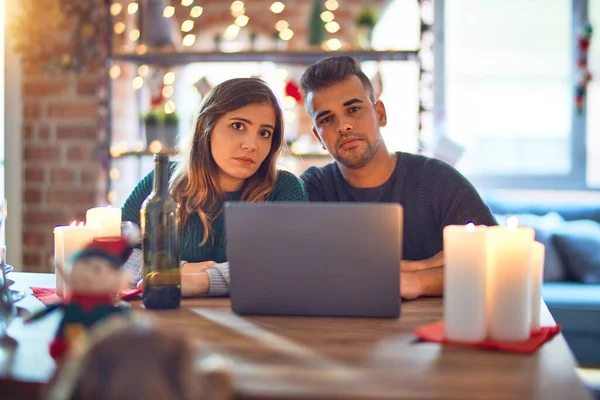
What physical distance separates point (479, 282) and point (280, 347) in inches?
Result: 13.3

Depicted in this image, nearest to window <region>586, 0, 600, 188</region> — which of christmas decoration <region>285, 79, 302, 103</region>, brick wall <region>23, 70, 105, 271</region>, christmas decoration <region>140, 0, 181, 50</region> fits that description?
christmas decoration <region>285, 79, 302, 103</region>

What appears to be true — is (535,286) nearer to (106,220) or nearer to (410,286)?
(410,286)

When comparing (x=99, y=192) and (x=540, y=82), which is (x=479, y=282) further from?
(x=540, y=82)

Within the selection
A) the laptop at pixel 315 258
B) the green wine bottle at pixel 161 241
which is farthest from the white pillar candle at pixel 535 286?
the green wine bottle at pixel 161 241

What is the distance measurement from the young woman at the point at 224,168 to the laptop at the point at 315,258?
0.54 m

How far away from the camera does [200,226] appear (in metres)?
1.93

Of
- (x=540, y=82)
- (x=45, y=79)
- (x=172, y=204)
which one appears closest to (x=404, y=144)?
(x=540, y=82)

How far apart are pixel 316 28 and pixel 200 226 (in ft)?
5.95

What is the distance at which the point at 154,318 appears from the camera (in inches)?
52.5

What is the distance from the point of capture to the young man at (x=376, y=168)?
2.14m

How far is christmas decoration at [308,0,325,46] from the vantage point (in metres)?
3.47

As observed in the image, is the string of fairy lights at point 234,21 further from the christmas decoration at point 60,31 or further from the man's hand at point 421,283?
the man's hand at point 421,283

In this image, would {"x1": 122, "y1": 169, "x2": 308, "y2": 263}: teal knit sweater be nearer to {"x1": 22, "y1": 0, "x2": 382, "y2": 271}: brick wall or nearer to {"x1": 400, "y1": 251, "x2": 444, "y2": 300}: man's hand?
{"x1": 400, "y1": 251, "x2": 444, "y2": 300}: man's hand

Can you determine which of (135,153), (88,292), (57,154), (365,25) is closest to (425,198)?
(88,292)
